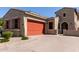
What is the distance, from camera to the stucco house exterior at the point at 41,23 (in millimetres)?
5758

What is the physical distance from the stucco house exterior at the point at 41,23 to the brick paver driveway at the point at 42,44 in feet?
0.94

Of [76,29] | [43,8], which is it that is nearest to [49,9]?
[43,8]

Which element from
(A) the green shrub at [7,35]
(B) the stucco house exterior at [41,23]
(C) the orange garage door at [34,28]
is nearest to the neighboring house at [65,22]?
(B) the stucco house exterior at [41,23]

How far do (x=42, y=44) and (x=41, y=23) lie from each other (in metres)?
1.08

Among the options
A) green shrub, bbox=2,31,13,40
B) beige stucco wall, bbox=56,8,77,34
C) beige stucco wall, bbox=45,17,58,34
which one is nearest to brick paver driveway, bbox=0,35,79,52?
green shrub, bbox=2,31,13,40

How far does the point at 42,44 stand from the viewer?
18.9 ft

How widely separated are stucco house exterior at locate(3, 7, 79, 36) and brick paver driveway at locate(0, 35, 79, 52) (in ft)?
0.94

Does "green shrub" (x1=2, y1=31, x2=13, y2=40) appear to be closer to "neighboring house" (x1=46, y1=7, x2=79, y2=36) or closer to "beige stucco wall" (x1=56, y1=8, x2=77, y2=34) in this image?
"neighboring house" (x1=46, y1=7, x2=79, y2=36)

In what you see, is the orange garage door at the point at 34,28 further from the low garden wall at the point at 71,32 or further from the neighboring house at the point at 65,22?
the low garden wall at the point at 71,32

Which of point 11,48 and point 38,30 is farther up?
point 38,30
